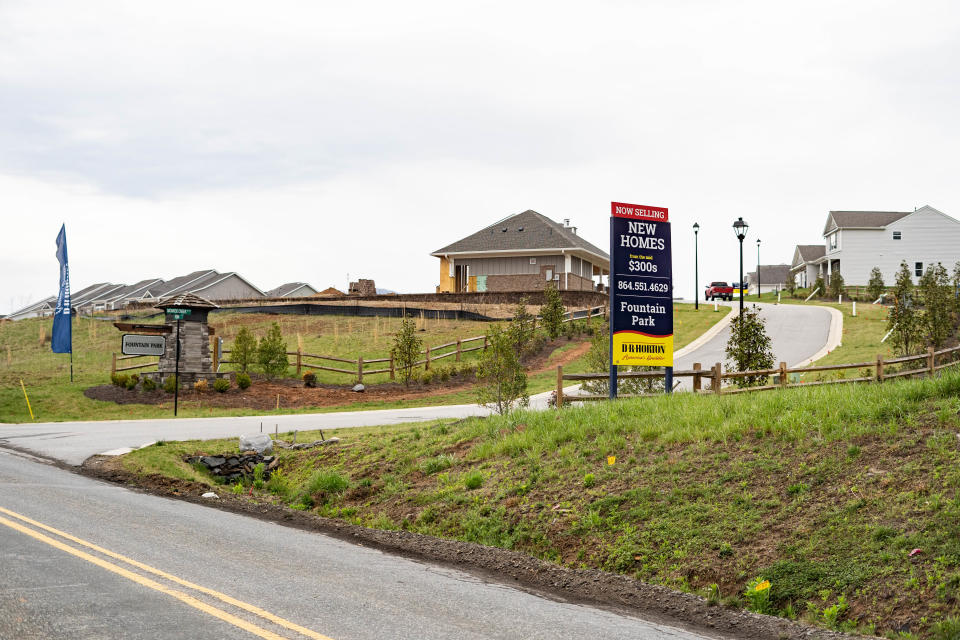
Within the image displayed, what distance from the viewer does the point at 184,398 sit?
28328mm

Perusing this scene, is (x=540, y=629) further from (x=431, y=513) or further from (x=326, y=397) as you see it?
(x=326, y=397)

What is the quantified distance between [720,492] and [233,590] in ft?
18.5

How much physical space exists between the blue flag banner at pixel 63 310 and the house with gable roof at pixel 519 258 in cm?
2736

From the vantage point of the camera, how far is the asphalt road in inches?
220

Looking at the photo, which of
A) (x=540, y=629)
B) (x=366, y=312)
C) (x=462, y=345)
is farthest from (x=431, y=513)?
(x=366, y=312)

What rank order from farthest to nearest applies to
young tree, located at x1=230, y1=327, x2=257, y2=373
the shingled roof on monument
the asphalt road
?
young tree, located at x1=230, y1=327, x2=257, y2=373, the shingled roof on monument, the asphalt road

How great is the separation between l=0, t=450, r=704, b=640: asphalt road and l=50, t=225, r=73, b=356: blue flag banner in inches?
1017

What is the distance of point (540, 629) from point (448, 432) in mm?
8218

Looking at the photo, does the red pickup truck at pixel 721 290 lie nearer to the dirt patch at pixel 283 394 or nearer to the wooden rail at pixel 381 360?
the wooden rail at pixel 381 360

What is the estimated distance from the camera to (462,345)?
37.5 m

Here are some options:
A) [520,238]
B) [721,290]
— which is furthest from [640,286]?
[721,290]

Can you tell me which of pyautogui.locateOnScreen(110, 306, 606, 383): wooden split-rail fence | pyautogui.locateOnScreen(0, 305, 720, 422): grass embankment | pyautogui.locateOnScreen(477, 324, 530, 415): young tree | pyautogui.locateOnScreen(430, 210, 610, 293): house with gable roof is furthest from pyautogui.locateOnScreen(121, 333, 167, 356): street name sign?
pyautogui.locateOnScreen(430, 210, 610, 293): house with gable roof

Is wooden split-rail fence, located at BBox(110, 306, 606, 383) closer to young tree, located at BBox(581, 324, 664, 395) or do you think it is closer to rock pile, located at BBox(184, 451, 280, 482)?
young tree, located at BBox(581, 324, 664, 395)

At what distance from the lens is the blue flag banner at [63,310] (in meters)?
32.4
